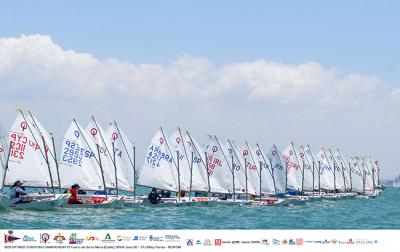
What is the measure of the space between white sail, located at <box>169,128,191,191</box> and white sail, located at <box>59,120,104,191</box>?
35.8ft

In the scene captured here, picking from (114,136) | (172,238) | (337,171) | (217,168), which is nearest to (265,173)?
(217,168)

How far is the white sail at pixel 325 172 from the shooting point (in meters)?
122

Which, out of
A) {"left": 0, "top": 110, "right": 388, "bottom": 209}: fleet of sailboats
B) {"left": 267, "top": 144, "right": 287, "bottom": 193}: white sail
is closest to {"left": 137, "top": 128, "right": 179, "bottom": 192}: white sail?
{"left": 0, "top": 110, "right": 388, "bottom": 209}: fleet of sailboats

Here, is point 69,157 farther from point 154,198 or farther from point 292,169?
point 292,169

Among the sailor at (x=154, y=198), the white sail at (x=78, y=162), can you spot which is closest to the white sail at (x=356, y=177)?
the sailor at (x=154, y=198)

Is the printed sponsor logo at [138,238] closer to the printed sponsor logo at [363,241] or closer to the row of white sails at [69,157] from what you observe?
the printed sponsor logo at [363,241]

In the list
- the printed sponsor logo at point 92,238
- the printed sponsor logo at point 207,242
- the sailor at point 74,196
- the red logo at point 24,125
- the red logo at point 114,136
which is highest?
the red logo at point 114,136

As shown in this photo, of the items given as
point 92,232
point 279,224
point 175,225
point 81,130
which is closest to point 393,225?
point 279,224

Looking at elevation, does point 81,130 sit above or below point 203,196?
above

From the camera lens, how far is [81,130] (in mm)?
65438

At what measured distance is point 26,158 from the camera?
194 feet

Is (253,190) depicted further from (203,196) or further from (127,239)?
(127,239)

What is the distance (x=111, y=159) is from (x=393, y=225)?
92.6ft

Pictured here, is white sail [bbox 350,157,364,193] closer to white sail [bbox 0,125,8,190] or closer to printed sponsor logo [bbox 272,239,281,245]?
white sail [bbox 0,125,8,190]
